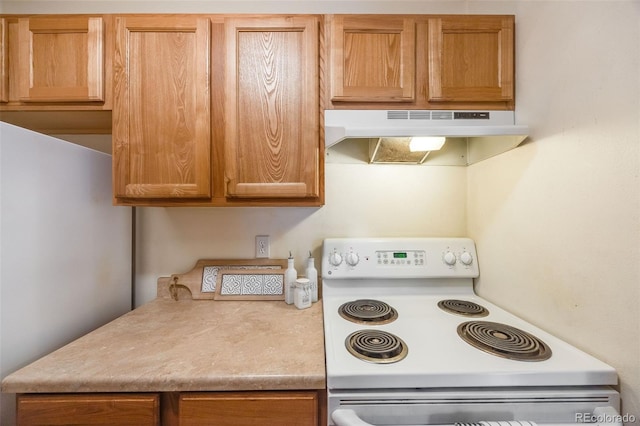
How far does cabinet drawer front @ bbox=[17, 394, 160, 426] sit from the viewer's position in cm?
69

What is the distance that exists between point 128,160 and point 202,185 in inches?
12.6

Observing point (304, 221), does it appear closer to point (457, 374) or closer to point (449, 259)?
point (449, 259)

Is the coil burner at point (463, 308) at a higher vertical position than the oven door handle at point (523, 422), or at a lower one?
higher

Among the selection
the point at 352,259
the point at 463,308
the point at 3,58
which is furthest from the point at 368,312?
the point at 3,58

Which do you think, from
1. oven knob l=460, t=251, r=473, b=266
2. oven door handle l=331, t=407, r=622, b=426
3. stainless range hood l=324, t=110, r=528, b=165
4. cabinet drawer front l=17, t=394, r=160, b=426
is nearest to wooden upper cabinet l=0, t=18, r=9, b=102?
cabinet drawer front l=17, t=394, r=160, b=426

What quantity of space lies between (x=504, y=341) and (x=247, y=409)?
832 mm

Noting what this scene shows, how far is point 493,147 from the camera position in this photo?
3.71 feet

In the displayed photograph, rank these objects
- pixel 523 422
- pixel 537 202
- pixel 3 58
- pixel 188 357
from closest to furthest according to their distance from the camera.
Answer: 1. pixel 523 422
2. pixel 188 357
3. pixel 537 202
4. pixel 3 58

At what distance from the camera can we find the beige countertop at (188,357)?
70cm

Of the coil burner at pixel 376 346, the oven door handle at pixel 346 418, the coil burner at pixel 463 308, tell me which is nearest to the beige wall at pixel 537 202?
the coil burner at pixel 463 308

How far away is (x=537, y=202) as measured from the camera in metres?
0.94

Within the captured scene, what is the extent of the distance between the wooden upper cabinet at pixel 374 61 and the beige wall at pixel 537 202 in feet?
1.40

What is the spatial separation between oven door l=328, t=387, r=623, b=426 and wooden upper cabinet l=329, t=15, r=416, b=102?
1049 mm

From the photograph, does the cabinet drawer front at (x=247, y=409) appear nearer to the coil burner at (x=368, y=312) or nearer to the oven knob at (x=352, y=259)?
the coil burner at (x=368, y=312)
